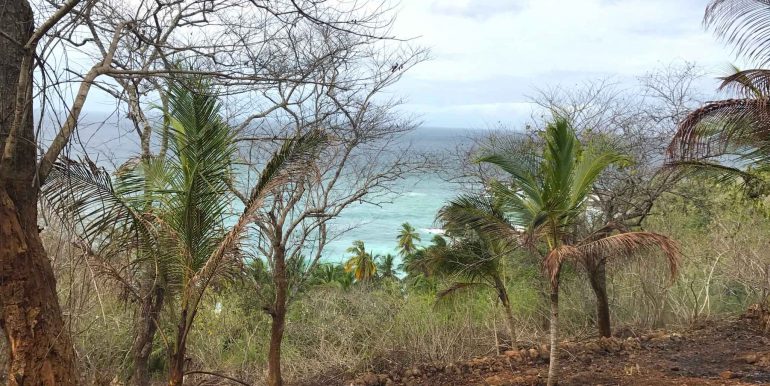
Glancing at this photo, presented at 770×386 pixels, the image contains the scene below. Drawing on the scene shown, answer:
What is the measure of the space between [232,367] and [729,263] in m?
9.33

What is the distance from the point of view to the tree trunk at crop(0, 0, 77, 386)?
12.4 ft

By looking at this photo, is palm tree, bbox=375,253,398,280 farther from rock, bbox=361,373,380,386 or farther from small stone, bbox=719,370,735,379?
small stone, bbox=719,370,735,379

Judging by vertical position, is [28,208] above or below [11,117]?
below

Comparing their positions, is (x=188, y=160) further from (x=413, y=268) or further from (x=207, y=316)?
(x=207, y=316)

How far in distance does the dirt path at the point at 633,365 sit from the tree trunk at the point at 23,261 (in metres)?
4.59

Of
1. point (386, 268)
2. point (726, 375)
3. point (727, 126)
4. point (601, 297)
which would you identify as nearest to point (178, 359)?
point (726, 375)

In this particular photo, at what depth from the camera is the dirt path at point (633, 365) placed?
6801mm

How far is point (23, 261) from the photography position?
3844 millimetres

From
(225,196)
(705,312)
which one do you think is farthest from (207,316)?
(705,312)

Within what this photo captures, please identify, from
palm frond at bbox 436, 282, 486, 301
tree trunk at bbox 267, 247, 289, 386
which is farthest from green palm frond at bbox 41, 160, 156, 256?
palm frond at bbox 436, 282, 486, 301

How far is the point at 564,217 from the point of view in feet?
19.8

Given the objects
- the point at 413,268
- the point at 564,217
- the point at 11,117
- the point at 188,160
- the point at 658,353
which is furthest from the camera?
the point at 413,268

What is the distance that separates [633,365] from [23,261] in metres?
6.71

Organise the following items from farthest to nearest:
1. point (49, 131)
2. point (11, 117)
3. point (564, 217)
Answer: point (564, 217) → point (49, 131) → point (11, 117)
